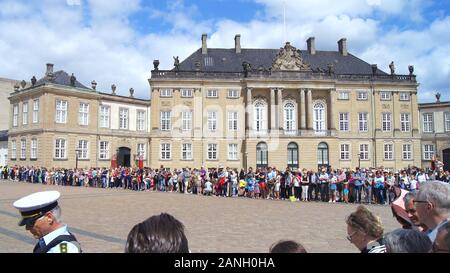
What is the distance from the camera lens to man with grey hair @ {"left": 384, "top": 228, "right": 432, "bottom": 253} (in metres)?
2.59

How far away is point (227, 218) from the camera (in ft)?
42.5

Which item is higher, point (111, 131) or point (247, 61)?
point (247, 61)

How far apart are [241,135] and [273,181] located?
2542 cm

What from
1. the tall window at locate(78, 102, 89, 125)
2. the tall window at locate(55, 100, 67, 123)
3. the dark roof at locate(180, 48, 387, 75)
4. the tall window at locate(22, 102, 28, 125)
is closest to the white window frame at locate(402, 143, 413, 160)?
the dark roof at locate(180, 48, 387, 75)

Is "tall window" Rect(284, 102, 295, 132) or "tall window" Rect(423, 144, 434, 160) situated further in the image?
"tall window" Rect(423, 144, 434, 160)

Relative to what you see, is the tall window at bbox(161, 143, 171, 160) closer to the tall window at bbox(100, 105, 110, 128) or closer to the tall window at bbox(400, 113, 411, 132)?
the tall window at bbox(100, 105, 110, 128)

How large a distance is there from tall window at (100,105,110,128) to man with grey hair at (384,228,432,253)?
46454 millimetres

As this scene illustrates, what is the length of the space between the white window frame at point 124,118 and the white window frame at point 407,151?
1409 inches

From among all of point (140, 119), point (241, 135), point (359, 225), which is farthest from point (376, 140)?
point (359, 225)

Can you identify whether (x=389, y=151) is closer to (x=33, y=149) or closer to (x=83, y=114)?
(x=83, y=114)

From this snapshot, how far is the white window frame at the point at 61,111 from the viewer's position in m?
42.1

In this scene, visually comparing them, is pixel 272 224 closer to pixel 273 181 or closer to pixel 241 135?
pixel 273 181
